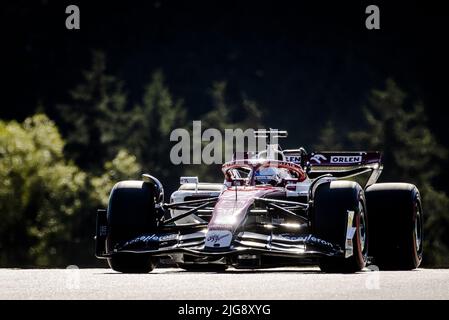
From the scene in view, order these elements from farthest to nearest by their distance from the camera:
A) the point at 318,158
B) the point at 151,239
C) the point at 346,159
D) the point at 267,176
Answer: the point at 318,158
the point at 346,159
the point at 267,176
the point at 151,239

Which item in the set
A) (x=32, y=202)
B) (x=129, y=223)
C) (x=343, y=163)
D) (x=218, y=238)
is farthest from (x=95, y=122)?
(x=218, y=238)

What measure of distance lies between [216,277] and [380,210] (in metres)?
3.34

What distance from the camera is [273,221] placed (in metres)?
15.4

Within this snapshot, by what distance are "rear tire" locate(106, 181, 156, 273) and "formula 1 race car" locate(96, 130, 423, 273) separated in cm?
1

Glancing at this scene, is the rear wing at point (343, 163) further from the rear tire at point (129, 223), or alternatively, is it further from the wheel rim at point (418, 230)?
the rear tire at point (129, 223)

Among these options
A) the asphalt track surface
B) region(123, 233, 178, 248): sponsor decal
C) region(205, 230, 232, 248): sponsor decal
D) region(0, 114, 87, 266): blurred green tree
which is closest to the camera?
the asphalt track surface

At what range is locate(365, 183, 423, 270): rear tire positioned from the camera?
15.4 m

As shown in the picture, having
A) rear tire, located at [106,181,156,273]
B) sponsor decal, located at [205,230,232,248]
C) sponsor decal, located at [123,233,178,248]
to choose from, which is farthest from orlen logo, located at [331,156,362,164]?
sponsor decal, located at [205,230,232,248]

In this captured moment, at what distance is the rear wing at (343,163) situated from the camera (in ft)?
54.4

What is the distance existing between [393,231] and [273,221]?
1638mm

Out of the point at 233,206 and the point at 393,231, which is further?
the point at 393,231

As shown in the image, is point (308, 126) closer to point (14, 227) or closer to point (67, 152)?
point (67, 152)

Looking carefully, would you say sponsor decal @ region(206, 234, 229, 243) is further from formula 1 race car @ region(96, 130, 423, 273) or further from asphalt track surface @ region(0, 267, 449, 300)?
asphalt track surface @ region(0, 267, 449, 300)

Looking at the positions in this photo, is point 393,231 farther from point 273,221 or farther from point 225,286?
point 225,286
